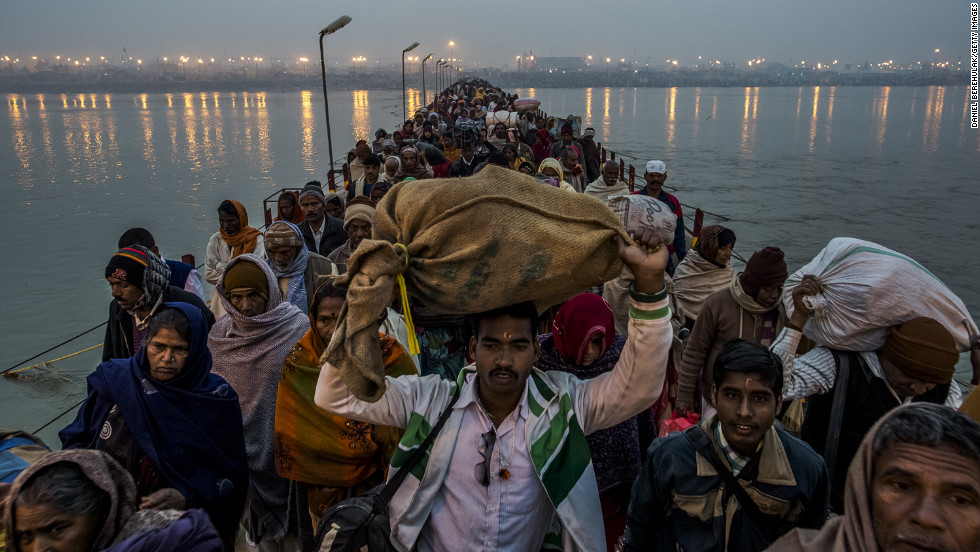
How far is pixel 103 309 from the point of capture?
13.3 metres

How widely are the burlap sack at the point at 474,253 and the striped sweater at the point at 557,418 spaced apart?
0.24 meters

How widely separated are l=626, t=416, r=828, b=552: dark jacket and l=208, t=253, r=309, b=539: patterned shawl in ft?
6.81

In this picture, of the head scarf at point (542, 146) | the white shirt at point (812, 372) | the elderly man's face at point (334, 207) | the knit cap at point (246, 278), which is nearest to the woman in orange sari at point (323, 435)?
the knit cap at point (246, 278)

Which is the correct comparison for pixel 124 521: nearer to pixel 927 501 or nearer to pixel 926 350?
pixel 927 501

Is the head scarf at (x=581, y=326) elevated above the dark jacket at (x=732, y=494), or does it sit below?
above

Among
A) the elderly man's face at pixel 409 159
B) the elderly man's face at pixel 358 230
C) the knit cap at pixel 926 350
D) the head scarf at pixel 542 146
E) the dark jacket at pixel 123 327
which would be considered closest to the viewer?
the knit cap at pixel 926 350

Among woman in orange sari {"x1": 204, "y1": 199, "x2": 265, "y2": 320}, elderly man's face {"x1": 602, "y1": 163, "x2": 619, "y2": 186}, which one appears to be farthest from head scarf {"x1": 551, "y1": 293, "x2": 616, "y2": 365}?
elderly man's face {"x1": 602, "y1": 163, "x2": 619, "y2": 186}

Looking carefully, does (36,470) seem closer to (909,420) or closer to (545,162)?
(909,420)

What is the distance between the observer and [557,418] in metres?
1.96

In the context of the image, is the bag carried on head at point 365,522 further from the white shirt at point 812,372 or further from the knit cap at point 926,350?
the knit cap at point 926,350

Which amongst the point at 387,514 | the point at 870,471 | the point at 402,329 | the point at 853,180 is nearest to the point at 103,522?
the point at 387,514

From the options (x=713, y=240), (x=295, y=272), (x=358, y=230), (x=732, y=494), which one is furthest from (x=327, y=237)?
(x=732, y=494)

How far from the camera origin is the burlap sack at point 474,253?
1.65 meters

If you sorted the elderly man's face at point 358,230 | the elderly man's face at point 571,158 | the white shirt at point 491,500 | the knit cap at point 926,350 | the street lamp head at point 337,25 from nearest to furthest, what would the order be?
1. the white shirt at point 491,500
2. the knit cap at point 926,350
3. the elderly man's face at point 358,230
4. the elderly man's face at point 571,158
5. the street lamp head at point 337,25
